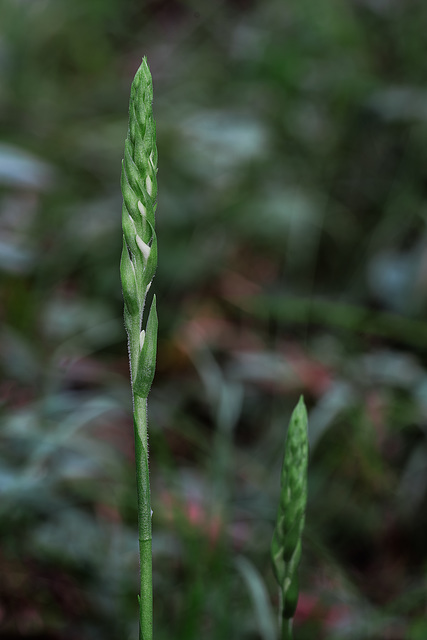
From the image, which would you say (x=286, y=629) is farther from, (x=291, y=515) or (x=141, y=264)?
(x=141, y=264)

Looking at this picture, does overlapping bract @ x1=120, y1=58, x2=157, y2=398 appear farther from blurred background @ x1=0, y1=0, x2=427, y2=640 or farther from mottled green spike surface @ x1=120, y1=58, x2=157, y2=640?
blurred background @ x1=0, y1=0, x2=427, y2=640

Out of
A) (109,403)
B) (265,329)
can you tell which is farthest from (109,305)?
(109,403)

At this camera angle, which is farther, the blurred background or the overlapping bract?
the blurred background

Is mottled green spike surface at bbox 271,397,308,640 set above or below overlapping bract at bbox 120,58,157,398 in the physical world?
below

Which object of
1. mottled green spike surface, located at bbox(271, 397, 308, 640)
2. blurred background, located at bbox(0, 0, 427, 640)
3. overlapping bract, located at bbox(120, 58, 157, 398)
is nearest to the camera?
overlapping bract, located at bbox(120, 58, 157, 398)

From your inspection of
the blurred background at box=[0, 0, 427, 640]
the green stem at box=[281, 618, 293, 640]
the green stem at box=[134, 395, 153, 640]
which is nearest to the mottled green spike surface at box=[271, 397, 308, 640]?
the green stem at box=[281, 618, 293, 640]

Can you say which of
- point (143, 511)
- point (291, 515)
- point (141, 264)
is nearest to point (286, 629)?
point (291, 515)
